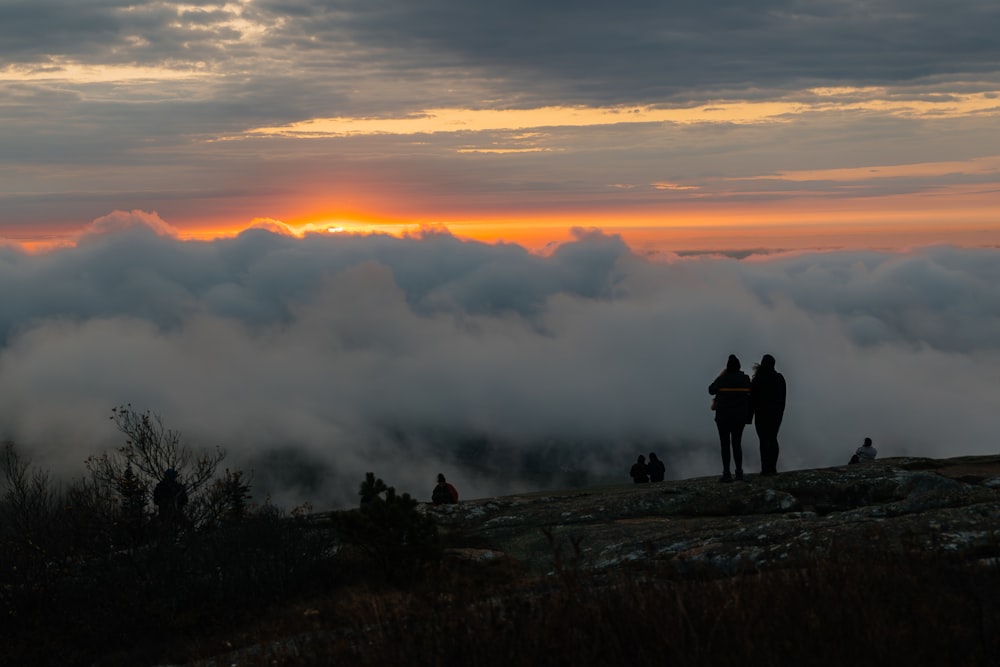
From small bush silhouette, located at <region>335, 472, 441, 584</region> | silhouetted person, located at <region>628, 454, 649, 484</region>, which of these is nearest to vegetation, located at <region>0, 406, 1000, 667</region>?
small bush silhouette, located at <region>335, 472, 441, 584</region>

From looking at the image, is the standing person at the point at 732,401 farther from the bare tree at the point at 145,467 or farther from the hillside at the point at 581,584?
the bare tree at the point at 145,467

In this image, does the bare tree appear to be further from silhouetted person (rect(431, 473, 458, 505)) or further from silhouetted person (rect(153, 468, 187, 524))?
silhouetted person (rect(431, 473, 458, 505))

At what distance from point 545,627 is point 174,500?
15.5m

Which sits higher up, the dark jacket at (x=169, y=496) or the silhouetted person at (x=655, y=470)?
the dark jacket at (x=169, y=496)

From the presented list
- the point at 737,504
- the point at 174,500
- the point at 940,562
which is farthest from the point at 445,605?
the point at 174,500

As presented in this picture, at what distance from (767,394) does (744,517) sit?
10.5 ft

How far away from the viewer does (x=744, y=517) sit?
16.4m

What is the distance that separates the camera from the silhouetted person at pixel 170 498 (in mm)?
19359

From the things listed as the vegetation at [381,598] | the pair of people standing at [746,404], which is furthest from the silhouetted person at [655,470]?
the vegetation at [381,598]

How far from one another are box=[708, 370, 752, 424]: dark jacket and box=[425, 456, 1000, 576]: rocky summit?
5.14ft

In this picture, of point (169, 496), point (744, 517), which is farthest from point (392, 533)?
point (169, 496)

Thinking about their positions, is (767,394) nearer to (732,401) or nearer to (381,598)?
(732,401)

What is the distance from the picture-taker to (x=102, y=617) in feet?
50.5

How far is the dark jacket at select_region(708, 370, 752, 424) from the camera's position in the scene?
17.9 m
